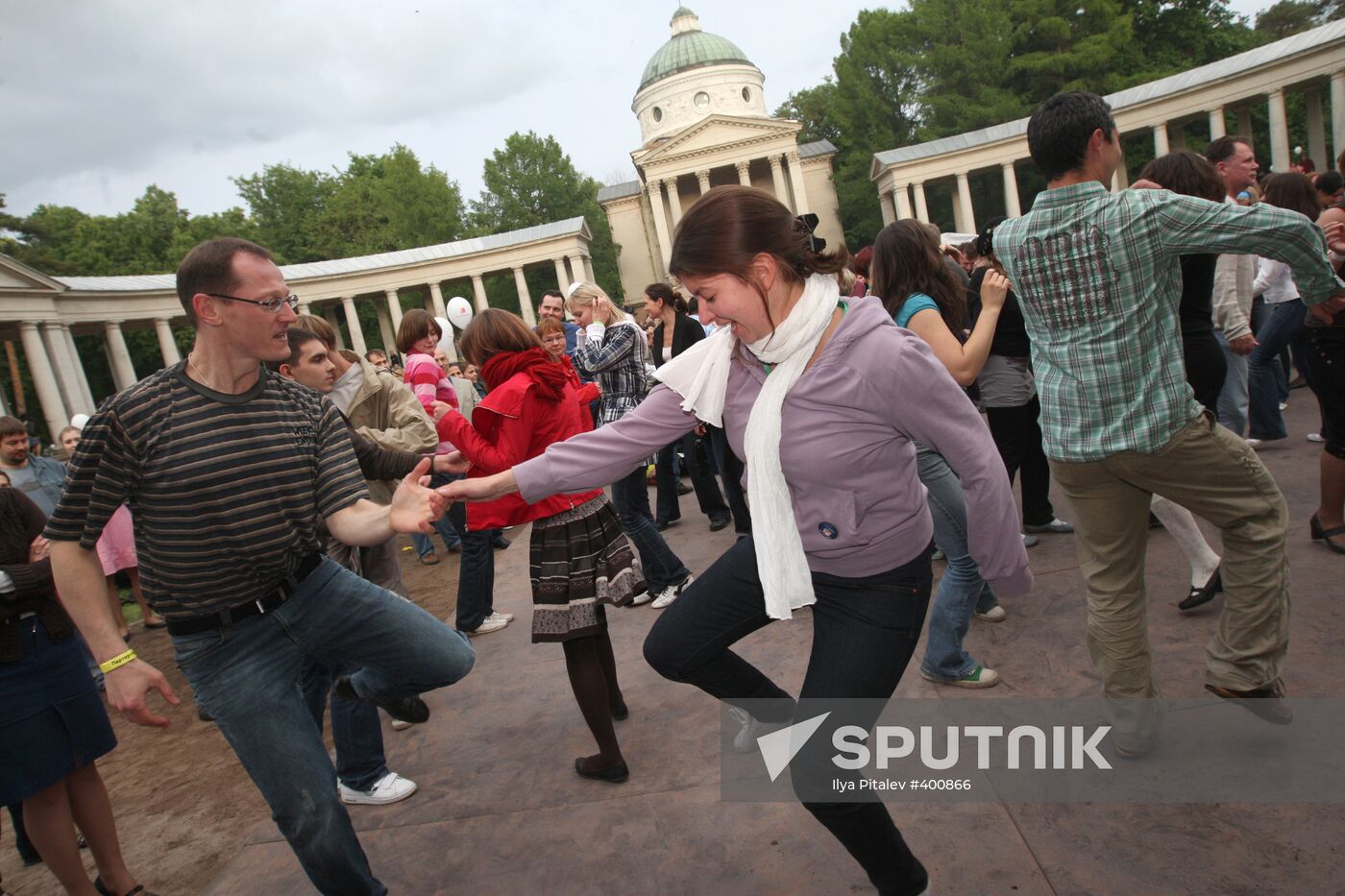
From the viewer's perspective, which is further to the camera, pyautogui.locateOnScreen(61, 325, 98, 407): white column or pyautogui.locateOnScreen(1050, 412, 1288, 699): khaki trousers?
pyautogui.locateOnScreen(61, 325, 98, 407): white column

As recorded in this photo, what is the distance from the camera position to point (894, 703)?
3564 mm

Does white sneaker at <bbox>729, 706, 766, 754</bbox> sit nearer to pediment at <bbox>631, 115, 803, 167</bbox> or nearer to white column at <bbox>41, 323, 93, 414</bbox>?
white column at <bbox>41, 323, 93, 414</bbox>

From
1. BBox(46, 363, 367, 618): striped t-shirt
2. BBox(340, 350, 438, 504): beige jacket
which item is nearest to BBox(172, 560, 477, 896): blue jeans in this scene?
BBox(46, 363, 367, 618): striped t-shirt

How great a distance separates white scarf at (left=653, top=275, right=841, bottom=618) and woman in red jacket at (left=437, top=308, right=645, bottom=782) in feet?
4.27

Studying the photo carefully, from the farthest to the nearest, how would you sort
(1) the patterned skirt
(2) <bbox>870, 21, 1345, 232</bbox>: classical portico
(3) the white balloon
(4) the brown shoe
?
(2) <bbox>870, 21, 1345, 232</bbox>: classical portico, (3) the white balloon, (1) the patterned skirt, (4) the brown shoe

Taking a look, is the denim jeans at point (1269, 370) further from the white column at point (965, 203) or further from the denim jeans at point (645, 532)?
the white column at point (965, 203)

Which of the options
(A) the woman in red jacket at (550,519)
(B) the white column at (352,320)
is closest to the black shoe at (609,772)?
(A) the woman in red jacket at (550,519)

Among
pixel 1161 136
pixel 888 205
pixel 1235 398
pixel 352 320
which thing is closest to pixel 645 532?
pixel 1235 398

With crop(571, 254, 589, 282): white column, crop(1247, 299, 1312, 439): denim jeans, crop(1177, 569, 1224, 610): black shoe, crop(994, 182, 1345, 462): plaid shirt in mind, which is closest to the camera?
crop(994, 182, 1345, 462): plaid shirt

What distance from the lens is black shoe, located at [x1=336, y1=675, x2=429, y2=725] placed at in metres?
3.02

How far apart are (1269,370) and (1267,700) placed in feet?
16.2

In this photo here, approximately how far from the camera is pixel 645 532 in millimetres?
5590

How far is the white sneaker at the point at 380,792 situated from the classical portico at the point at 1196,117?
1201 inches

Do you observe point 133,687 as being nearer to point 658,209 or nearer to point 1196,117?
point 1196,117
